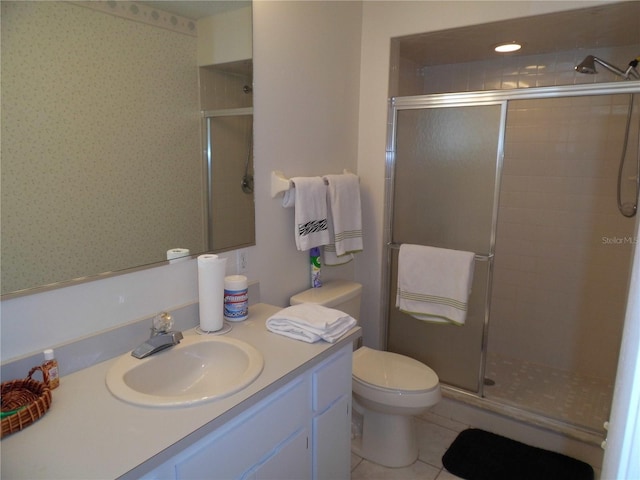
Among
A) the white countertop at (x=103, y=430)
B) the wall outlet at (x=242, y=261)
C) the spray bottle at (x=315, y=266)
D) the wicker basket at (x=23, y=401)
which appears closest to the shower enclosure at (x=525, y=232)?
the spray bottle at (x=315, y=266)

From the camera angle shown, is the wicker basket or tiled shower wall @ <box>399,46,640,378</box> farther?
tiled shower wall @ <box>399,46,640,378</box>

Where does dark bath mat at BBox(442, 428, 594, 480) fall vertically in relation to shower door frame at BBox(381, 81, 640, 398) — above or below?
below

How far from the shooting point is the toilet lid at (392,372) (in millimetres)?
2041

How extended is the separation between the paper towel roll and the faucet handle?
12 cm

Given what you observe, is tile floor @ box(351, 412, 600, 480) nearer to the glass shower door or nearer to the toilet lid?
the glass shower door

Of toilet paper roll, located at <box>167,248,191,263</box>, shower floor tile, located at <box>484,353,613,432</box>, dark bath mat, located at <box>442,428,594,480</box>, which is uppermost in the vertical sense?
toilet paper roll, located at <box>167,248,191,263</box>

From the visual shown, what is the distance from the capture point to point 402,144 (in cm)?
251

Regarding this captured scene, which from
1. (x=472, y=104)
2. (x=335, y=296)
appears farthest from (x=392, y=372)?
(x=472, y=104)

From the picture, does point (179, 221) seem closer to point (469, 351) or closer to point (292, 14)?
point (292, 14)

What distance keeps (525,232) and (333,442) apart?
2057 millimetres

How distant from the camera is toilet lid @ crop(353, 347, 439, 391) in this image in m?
2.04

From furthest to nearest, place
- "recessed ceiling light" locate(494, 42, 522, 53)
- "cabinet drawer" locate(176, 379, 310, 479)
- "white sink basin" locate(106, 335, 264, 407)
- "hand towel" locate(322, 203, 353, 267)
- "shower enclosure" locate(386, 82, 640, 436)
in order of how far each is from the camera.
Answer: "recessed ceiling light" locate(494, 42, 522, 53) < "shower enclosure" locate(386, 82, 640, 436) < "hand towel" locate(322, 203, 353, 267) < "white sink basin" locate(106, 335, 264, 407) < "cabinet drawer" locate(176, 379, 310, 479)

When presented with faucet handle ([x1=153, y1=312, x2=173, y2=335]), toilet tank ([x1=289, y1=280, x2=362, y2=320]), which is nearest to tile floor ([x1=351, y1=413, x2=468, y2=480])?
toilet tank ([x1=289, y1=280, x2=362, y2=320])

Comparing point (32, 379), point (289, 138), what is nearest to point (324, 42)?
point (289, 138)
